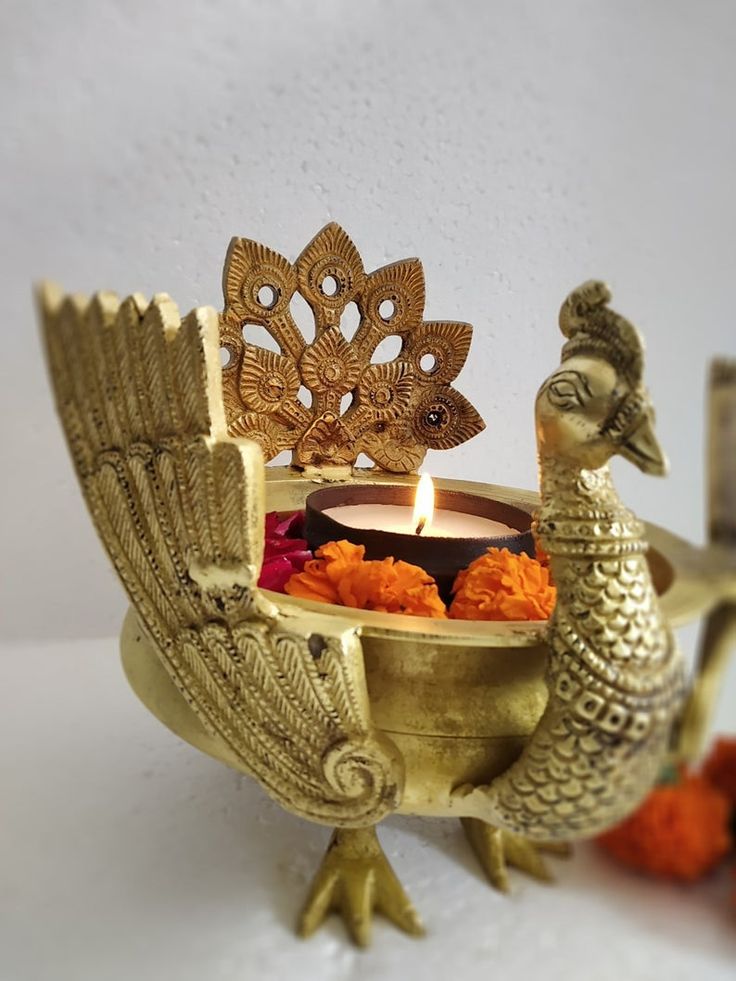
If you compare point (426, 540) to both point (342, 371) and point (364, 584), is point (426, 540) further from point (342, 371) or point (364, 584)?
point (342, 371)

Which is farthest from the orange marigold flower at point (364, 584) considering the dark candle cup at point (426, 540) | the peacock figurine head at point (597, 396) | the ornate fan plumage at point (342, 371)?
the ornate fan plumage at point (342, 371)

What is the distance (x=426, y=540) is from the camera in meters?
0.66

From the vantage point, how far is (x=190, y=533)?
1.73 ft

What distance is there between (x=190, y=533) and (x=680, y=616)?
289 mm

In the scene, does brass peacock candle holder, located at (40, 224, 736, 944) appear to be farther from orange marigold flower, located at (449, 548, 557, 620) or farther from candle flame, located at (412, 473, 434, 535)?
candle flame, located at (412, 473, 434, 535)

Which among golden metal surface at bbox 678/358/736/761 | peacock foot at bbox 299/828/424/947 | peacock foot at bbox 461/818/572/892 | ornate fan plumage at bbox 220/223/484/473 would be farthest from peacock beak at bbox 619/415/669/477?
ornate fan plumage at bbox 220/223/484/473

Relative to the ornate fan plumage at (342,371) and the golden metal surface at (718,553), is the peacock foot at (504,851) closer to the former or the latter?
the golden metal surface at (718,553)

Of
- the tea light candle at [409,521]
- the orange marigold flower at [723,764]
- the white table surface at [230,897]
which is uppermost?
the tea light candle at [409,521]

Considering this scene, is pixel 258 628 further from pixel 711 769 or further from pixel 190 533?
pixel 711 769

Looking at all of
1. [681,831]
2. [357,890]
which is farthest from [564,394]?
[357,890]

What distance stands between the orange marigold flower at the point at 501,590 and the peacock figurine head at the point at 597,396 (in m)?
0.12

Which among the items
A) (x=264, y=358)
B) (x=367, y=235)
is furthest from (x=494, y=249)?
(x=264, y=358)

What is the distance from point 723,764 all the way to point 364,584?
0.93 feet

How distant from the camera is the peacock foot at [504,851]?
51cm
